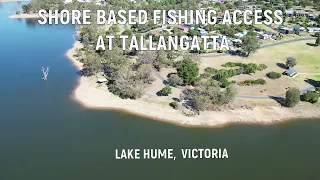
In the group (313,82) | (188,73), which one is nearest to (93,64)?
(188,73)

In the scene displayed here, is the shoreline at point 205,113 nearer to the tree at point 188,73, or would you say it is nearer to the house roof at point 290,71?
the tree at point 188,73

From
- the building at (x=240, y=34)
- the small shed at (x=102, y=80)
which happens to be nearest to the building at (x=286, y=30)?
the building at (x=240, y=34)

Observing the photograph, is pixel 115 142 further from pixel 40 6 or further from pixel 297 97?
pixel 40 6

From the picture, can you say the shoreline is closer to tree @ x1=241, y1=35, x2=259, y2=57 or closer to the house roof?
the house roof

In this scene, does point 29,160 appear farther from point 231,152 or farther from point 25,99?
point 231,152

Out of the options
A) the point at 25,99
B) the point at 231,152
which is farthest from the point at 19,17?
the point at 231,152
